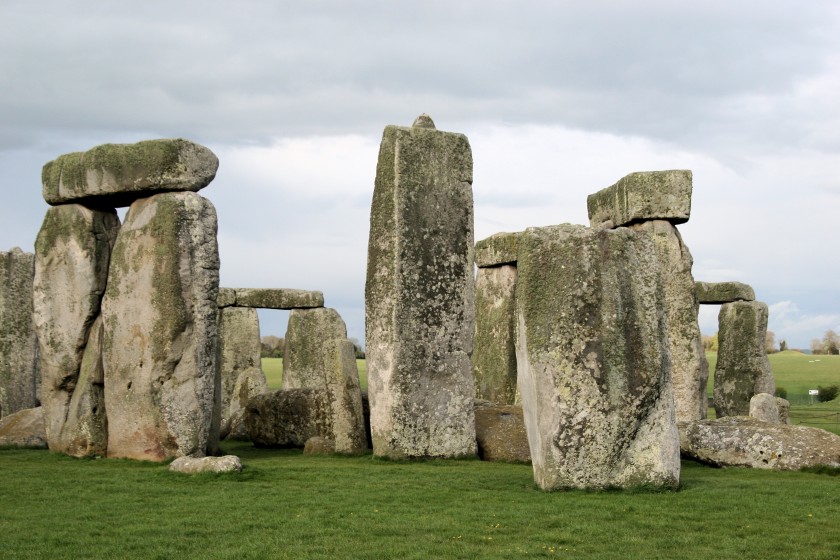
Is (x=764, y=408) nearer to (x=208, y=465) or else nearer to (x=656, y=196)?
(x=656, y=196)

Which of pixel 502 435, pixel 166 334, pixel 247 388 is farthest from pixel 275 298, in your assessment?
pixel 502 435

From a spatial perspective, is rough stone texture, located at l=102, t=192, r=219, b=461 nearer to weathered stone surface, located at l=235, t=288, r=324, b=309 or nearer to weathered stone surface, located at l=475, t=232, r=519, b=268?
weathered stone surface, located at l=475, t=232, r=519, b=268

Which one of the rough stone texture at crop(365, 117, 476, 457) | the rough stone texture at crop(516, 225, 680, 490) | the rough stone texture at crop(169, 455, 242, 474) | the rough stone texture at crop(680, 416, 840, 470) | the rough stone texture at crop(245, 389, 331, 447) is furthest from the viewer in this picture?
the rough stone texture at crop(245, 389, 331, 447)

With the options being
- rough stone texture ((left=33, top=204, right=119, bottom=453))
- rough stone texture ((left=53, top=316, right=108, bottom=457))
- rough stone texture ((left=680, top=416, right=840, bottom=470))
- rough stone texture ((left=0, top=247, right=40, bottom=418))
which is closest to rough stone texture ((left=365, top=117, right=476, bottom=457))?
rough stone texture ((left=680, top=416, right=840, bottom=470))

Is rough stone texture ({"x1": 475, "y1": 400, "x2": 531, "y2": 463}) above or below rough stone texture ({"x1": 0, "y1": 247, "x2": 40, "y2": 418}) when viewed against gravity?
below

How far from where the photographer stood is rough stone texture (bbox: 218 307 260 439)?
82.9ft

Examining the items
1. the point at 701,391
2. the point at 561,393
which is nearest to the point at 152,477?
the point at 561,393

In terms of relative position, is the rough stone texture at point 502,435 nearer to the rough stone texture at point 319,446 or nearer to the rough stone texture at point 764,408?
the rough stone texture at point 319,446

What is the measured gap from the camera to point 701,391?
16797 millimetres

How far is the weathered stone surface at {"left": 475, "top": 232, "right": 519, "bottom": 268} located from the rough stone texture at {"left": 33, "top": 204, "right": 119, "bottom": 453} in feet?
25.8

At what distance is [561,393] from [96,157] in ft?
25.2

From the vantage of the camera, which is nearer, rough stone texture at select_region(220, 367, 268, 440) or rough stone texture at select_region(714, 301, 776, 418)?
rough stone texture at select_region(220, 367, 268, 440)

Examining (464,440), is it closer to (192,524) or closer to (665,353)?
(665,353)

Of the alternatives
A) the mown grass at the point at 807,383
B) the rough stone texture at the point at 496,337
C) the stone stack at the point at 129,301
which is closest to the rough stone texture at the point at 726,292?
the mown grass at the point at 807,383
